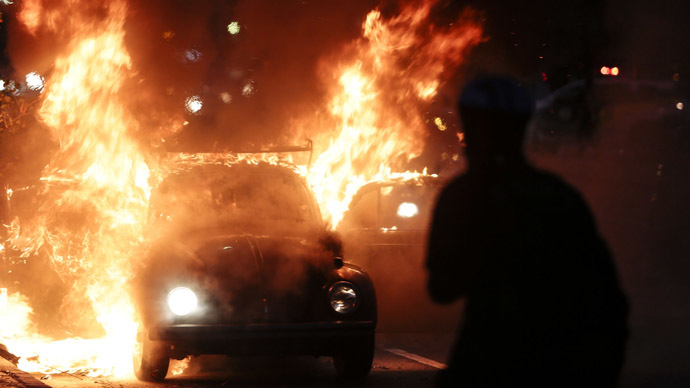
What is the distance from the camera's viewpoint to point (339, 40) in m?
14.6

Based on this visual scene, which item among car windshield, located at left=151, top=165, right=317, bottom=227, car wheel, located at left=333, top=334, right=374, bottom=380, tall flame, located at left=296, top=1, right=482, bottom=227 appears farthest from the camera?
tall flame, located at left=296, top=1, right=482, bottom=227

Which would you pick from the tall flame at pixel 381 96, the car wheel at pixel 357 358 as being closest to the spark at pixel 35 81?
the tall flame at pixel 381 96

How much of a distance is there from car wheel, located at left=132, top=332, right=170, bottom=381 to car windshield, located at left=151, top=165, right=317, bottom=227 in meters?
1.57

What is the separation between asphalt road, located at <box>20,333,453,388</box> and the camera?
868 centimetres

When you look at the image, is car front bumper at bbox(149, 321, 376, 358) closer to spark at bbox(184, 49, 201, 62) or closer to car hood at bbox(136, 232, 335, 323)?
car hood at bbox(136, 232, 335, 323)

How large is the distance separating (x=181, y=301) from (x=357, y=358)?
1.56 metres

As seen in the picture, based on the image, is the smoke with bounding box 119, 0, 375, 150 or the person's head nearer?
the person's head

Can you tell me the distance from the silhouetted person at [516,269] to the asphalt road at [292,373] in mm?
5405

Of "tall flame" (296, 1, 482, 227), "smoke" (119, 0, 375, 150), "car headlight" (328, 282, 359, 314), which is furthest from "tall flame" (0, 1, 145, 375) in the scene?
"tall flame" (296, 1, 482, 227)

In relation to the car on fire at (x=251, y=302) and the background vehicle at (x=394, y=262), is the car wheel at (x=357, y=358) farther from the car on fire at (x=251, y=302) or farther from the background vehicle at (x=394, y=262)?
the background vehicle at (x=394, y=262)

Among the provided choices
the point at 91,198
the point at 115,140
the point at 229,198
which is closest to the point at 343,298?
the point at 229,198

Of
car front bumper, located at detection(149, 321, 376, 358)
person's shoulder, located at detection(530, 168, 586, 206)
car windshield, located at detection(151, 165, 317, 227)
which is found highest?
car windshield, located at detection(151, 165, 317, 227)

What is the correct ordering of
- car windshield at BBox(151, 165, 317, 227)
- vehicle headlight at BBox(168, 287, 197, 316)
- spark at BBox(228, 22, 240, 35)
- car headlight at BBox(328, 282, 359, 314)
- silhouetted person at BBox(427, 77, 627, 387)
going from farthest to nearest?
spark at BBox(228, 22, 240, 35) → car windshield at BBox(151, 165, 317, 227) → car headlight at BBox(328, 282, 359, 314) → vehicle headlight at BBox(168, 287, 197, 316) → silhouetted person at BBox(427, 77, 627, 387)

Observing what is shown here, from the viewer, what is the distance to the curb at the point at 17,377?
330 inches
